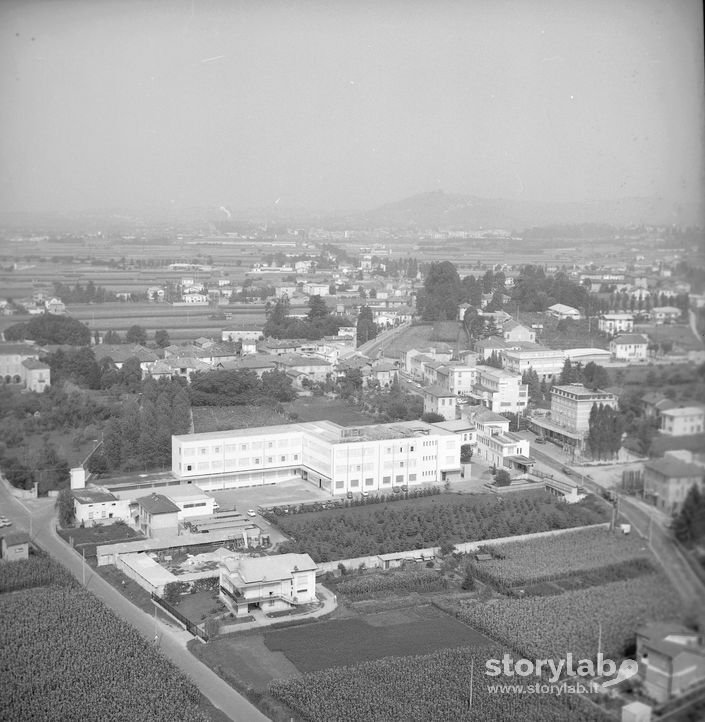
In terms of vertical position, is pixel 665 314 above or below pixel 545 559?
above

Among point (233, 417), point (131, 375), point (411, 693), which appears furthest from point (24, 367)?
point (411, 693)

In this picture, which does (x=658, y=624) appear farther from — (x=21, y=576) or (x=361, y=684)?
(x=21, y=576)

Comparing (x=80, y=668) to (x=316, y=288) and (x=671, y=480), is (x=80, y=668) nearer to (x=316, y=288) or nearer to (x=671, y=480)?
(x=671, y=480)

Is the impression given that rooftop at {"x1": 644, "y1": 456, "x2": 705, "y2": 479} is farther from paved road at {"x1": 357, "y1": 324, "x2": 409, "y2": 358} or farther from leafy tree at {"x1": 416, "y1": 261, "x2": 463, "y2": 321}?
leafy tree at {"x1": 416, "y1": 261, "x2": 463, "y2": 321}

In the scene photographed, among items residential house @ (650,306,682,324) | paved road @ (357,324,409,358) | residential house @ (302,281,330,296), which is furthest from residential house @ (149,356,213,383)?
residential house @ (650,306,682,324)

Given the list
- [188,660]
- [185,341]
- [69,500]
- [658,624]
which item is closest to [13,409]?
[69,500]
